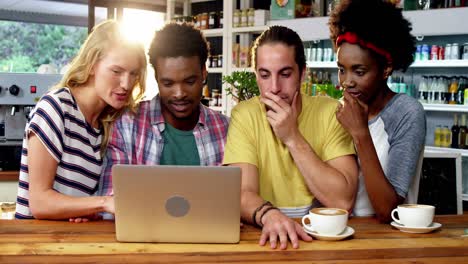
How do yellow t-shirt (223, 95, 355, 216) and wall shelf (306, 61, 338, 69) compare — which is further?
wall shelf (306, 61, 338, 69)

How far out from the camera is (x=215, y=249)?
167 cm

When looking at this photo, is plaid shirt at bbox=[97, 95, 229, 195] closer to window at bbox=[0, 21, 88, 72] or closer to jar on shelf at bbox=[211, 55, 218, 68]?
jar on shelf at bbox=[211, 55, 218, 68]

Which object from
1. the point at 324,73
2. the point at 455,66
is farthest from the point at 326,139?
the point at 324,73

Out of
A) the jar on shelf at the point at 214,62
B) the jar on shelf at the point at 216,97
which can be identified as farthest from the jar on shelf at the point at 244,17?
the jar on shelf at the point at 216,97

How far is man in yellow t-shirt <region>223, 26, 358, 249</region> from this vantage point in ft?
6.73

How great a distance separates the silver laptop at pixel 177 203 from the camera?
164cm

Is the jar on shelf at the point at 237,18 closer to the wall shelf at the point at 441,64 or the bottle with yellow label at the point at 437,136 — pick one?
the wall shelf at the point at 441,64

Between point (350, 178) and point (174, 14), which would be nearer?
point (350, 178)

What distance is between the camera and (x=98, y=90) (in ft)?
7.11

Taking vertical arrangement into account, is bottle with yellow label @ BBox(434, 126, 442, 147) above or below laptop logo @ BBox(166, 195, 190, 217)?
below

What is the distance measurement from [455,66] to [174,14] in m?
4.17

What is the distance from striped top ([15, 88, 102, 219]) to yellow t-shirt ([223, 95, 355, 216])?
487mm

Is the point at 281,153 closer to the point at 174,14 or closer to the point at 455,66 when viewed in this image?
the point at 455,66

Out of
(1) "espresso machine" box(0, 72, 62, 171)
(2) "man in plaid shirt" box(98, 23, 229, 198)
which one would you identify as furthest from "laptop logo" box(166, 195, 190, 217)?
(1) "espresso machine" box(0, 72, 62, 171)
